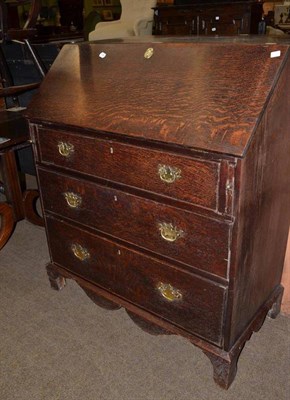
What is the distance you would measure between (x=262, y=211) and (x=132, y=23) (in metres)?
5.42

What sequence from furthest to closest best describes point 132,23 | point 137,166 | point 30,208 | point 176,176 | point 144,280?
point 132,23 < point 30,208 < point 144,280 < point 137,166 < point 176,176

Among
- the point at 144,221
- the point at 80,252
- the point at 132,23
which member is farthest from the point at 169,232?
the point at 132,23

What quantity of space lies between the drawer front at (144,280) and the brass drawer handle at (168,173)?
36 cm

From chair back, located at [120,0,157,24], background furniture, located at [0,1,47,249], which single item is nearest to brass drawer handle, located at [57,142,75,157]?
background furniture, located at [0,1,47,249]

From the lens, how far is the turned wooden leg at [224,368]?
149 centimetres

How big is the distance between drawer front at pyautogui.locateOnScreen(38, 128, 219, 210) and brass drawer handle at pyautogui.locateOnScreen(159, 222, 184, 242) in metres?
0.13

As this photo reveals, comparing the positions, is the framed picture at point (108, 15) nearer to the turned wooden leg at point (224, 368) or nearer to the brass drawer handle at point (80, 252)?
the brass drawer handle at point (80, 252)

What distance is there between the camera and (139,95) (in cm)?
139

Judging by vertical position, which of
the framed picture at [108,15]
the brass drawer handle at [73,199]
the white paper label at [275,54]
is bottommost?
the brass drawer handle at [73,199]

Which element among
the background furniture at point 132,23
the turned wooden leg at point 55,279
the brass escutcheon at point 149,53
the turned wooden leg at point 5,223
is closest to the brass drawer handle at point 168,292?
the turned wooden leg at point 55,279

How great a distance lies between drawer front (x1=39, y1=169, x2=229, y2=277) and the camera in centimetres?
132

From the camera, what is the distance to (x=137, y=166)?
1.39 metres

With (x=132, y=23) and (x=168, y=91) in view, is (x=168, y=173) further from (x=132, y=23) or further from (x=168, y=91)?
(x=132, y=23)

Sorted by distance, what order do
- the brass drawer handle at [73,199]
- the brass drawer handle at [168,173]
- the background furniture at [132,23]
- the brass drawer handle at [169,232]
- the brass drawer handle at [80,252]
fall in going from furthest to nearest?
the background furniture at [132,23] → the brass drawer handle at [80,252] → the brass drawer handle at [73,199] → the brass drawer handle at [169,232] → the brass drawer handle at [168,173]
